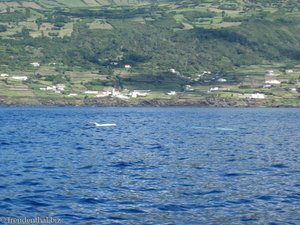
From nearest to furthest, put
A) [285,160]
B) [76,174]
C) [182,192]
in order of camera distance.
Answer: [182,192] < [76,174] < [285,160]

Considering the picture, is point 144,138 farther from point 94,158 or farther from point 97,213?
point 97,213

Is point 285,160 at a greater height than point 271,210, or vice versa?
point 271,210

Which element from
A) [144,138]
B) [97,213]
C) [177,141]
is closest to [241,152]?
[177,141]

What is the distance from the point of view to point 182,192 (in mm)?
43406

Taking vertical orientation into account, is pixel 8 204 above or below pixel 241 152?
above

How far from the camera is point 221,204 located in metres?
39.6

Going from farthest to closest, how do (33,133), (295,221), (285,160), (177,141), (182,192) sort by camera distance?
1. (33,133)
2. (177,141)
3. (285,160)
4. (182,192)
5. (295,221)

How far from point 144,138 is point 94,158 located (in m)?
28.8

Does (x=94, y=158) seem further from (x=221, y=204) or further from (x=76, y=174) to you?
(x=221, y=204)

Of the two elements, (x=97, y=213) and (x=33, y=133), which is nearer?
(x=97, y=213)

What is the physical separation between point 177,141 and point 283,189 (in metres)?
41.4

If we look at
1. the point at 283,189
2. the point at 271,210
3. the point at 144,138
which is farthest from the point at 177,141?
the point at 271,210

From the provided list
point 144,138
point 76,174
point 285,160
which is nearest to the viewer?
point 76,174

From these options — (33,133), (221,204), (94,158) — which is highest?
(221,204)
